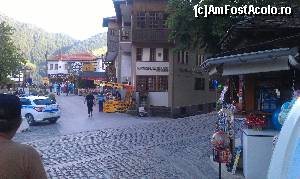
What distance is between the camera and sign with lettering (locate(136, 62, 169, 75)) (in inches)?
1570

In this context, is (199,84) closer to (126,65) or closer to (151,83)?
(151,83)

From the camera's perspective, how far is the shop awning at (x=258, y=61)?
8977 mm

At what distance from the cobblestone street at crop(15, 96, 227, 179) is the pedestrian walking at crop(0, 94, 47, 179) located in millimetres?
8769

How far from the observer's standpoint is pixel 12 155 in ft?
10.5

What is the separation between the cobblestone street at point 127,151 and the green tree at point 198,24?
617cm

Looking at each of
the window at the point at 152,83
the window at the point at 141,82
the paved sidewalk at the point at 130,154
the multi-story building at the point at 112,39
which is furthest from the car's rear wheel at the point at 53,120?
the multi-story building at the point at 112,39

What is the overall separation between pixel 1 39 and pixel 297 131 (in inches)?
1916

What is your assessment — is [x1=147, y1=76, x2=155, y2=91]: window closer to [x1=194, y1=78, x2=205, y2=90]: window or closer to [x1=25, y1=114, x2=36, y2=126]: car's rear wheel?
[x1=194, y1=78, x2=205, y2=90]: window

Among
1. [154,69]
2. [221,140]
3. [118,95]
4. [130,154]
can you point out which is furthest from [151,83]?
[221,140]

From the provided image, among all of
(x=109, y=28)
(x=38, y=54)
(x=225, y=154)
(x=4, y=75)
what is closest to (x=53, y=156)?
(x=225, y=154)

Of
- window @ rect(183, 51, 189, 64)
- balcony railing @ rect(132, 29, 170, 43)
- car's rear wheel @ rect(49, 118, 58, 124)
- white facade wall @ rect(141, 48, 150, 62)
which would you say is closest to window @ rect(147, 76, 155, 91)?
white facade wall @ rect(141, 48, 150, 62)

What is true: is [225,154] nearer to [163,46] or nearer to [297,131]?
[297,131]

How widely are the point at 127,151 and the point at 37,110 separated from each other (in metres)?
12.6

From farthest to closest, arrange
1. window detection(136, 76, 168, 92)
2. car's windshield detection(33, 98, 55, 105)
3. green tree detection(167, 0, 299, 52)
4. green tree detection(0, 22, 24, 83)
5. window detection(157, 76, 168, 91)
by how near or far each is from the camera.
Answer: green tree detection(0, 22, 24, 83) → window detection(157, 76, 168, 91) → window detection(136, 76, 168, 92) → car's windshield detection(33, 98, 55, 105) → green tree detection(167, 0, 299, 52)
